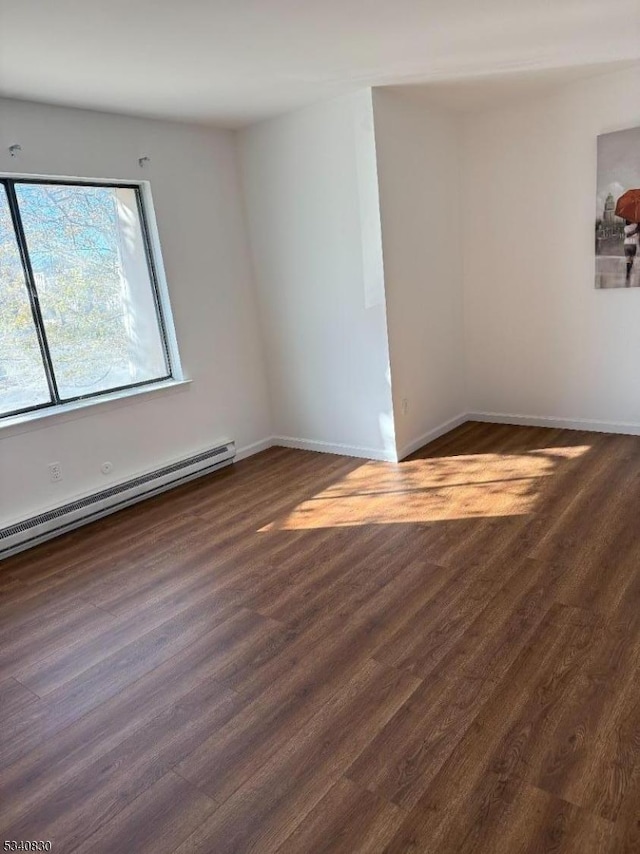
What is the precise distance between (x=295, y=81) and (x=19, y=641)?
3.37 metres

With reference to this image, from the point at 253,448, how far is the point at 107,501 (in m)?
1.43

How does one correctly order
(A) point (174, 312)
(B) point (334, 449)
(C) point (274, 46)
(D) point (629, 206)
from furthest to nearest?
1. (B) point (334, 449)
2. (A) point (174, 312)
3. (D) point (629, 206)
4. (C) point (274, 46)

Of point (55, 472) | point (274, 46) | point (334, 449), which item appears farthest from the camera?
point (334, 449)

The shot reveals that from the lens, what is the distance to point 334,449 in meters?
4.77

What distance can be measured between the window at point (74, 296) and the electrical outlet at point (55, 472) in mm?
384

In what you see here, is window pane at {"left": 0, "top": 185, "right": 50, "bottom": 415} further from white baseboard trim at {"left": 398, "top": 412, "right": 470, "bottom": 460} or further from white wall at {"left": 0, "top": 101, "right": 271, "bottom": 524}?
white baseboard trim at {"left": 398, "top": 412, "right": 470, "bottom": 460}

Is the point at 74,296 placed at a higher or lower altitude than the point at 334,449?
higher

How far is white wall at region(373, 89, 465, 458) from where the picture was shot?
13.2 feet

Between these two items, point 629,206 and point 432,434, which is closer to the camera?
point 629,206

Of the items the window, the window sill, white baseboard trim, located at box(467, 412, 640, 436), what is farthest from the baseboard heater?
A: white baseboard trim, located at box(467, 412, 640, 436)

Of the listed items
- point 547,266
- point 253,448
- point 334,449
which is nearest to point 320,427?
point 334,449

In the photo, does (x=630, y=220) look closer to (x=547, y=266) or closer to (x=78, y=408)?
(x=547, y=266)

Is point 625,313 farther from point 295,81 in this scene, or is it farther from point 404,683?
point 404,683

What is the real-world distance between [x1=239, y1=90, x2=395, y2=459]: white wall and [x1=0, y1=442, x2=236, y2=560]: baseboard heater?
0.85m
